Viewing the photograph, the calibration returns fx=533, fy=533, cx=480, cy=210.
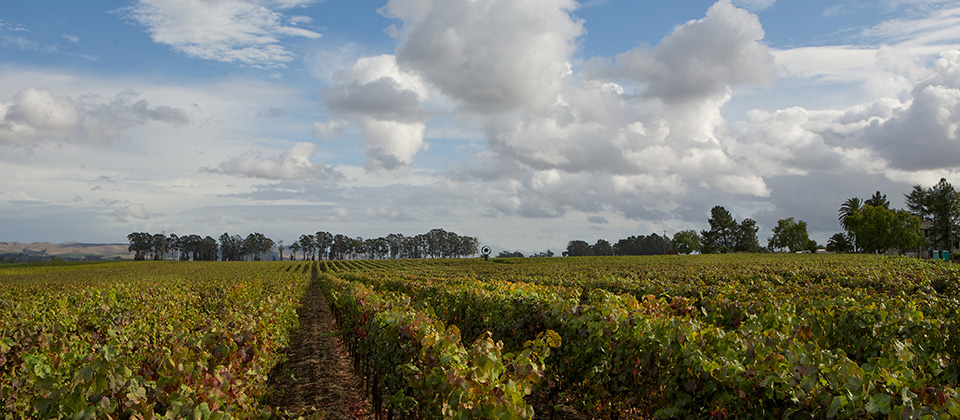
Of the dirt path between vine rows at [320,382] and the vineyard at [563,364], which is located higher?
the vineyard at [563,364]

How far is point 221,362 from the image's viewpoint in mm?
5473

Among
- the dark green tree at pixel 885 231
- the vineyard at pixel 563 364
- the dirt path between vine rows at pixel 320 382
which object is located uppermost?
the dark green tree at pixel 885 231

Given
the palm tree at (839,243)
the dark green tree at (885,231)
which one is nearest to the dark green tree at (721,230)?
the palm tree at (839,243)

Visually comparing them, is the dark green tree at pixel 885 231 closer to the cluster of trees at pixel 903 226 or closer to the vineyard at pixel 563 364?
the cluster of trees at pixel 903 226

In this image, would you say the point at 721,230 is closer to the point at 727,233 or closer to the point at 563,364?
the point at 727,233

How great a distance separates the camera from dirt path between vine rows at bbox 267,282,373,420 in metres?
9.86

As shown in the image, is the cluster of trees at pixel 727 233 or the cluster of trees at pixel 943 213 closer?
the cluster of trees at pixel 943 213

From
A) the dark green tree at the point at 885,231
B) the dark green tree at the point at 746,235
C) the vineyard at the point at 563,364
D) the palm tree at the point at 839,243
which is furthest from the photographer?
the dark green tree at the point at 746,235

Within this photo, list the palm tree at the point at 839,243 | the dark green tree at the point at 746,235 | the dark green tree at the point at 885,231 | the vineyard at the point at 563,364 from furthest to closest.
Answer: the dark green tree at the point at 746,235 < the palm tree at the point at 839,243 < the dark green tree at the point at 885,231 < the vineyard at the point at 563,364

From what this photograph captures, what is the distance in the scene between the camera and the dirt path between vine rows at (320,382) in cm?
986

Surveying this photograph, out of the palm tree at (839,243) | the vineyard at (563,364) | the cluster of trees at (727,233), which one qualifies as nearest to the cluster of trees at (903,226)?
the palm tree at (839,243)

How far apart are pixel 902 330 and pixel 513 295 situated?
6.17 m

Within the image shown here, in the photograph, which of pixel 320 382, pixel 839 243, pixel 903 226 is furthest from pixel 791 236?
pixel 320 382

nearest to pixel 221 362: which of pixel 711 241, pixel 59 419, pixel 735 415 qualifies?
pixel 59 419
